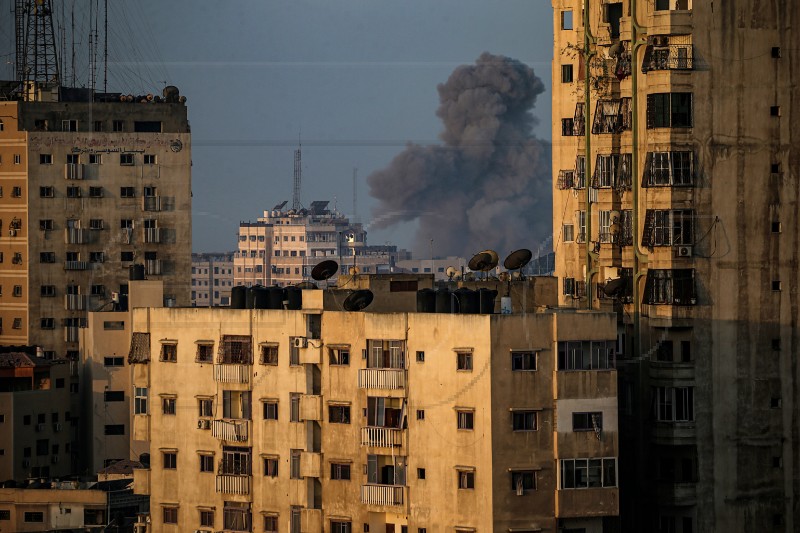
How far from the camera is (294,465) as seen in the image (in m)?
49.1

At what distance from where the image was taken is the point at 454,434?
46.3 meters

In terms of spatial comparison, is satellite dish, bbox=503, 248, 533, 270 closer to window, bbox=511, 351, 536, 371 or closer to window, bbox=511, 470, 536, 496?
window, bbox=511, 351, 536, 371

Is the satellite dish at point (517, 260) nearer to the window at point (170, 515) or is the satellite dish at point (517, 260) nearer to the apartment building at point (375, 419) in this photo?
the apartment building at point (375, 419)

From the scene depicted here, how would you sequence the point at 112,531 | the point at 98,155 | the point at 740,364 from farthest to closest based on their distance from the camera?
1. the point at 98,155
2. the point at 112,531
3. the point at 740,364

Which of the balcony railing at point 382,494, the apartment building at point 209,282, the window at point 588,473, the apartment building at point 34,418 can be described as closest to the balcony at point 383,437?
Result: the balcony railing at point 382,494

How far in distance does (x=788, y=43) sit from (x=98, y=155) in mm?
35320

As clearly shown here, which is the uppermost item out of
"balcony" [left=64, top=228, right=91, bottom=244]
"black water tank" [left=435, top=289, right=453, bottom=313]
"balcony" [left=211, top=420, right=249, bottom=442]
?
"balcony" [left=64, top=228, right=91, bottom=244]

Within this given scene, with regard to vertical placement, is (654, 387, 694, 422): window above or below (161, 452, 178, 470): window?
above

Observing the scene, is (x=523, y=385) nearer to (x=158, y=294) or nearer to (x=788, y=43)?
(x=788, y=43)

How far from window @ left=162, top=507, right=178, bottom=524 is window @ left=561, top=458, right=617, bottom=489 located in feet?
33.8

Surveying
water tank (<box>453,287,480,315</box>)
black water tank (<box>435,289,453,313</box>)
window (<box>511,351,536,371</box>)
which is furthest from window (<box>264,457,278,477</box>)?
window (<box>511,351,536,371</box>)

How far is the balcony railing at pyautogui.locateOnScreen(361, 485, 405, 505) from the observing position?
154ft

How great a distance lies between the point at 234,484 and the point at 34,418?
22.0 metres

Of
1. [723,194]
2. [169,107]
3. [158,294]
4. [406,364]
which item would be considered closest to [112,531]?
[158,294]
